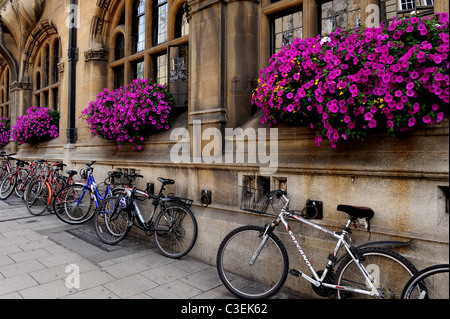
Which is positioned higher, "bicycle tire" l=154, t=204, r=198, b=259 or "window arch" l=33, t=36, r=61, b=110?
"window arch" l=33, t=36, r=61, b=110

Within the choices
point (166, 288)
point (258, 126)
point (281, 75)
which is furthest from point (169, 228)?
point (281, 75)

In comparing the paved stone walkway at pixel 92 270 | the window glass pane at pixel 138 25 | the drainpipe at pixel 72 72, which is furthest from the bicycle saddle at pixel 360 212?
the drainpipe at pixel 72 72

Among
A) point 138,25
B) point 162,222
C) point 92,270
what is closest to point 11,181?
point 138,25

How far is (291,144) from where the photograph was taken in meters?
3.54

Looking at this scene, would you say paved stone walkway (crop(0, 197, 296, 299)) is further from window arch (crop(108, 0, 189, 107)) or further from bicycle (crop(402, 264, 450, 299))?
window arch (crop(108, 0, 189, 107))

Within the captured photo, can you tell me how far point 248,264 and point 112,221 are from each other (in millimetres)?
2499

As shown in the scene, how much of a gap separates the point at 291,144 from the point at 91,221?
4689 mm

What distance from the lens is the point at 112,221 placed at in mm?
5039

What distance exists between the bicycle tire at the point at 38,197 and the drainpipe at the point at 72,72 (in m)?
1.36

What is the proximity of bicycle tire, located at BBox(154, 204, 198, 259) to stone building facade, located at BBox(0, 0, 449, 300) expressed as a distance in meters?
0.17

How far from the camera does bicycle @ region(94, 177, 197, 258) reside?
4.35m

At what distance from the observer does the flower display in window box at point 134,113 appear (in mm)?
5141

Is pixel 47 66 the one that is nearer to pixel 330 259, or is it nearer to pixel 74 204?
pixel 74 204

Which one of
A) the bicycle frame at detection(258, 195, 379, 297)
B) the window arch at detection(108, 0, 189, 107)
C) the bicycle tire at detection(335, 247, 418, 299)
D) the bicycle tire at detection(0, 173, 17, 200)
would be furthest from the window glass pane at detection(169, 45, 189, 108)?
the bicycle tire at detection(0, 173, 17, 200)
